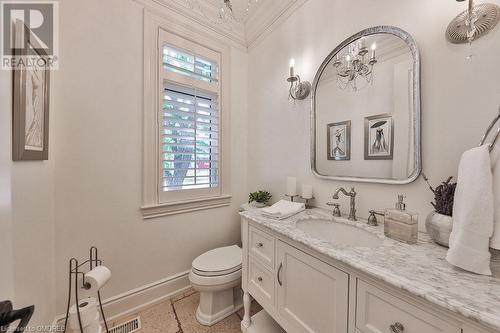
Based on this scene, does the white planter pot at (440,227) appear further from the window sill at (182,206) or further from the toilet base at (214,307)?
the window sill at (182,206)

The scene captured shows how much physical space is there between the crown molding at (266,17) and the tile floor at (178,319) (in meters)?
2.49

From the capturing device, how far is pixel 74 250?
1274mm

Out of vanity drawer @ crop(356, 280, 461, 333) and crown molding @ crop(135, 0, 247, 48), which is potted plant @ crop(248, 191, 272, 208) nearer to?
vanity drawer @ crop(356, 280, 461, 333)

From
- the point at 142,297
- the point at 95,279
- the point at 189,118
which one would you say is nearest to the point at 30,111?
the point at 95,279

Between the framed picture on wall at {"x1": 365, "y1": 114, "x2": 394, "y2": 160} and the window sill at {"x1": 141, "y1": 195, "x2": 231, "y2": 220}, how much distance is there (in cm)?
135

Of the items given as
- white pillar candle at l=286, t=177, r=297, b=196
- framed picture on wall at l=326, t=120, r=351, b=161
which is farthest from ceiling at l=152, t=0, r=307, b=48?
white pillar candle at l=286, t=177, r=297, b=196

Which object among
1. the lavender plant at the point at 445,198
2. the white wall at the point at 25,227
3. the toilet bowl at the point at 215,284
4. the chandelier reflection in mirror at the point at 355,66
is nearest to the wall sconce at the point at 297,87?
the chandelier reflection in mirror at the point at 355,66

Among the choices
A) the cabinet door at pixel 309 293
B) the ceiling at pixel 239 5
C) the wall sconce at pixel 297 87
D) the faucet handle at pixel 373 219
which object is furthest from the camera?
the ceiling at pixel 239 5

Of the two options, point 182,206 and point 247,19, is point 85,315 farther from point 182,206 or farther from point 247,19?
point 247,19

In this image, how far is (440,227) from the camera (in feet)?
2.50

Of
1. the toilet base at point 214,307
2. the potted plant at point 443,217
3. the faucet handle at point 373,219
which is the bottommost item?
the toilet base at point 214,307

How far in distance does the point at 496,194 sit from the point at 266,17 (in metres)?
2.03

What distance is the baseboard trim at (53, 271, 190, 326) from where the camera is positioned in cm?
138

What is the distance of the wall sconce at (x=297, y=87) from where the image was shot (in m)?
1.47
